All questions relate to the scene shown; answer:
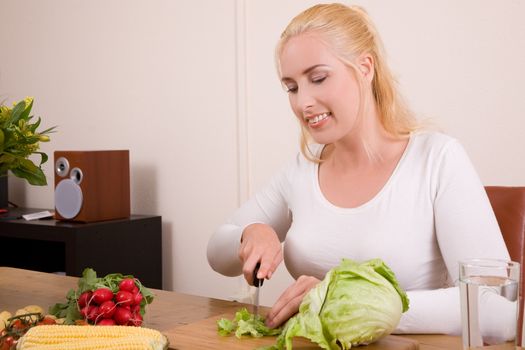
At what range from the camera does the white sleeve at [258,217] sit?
163cm

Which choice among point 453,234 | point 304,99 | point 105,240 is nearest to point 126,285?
point 304,99

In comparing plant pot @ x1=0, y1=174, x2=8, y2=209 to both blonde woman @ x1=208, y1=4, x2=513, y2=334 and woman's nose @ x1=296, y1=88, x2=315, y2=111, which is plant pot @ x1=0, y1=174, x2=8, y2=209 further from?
woman's nose @ x1=296, y1=88, x2=315, y2=111

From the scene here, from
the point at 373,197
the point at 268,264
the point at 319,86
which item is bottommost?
the point at 268,264

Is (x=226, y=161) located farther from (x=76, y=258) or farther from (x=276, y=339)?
(x=276, y=339)

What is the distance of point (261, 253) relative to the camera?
127 centimetres

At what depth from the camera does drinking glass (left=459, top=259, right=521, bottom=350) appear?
73cm

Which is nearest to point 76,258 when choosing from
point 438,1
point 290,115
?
point 290,115

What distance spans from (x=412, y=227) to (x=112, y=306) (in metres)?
0.68

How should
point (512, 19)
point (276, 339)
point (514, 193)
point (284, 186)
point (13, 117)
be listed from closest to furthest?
point (276, 339) → point (13, 117) → point (514, 193) → point (284, 186) → point (512, 19)

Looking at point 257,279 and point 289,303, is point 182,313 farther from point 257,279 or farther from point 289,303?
point 289,303

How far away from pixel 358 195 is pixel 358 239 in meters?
0.11

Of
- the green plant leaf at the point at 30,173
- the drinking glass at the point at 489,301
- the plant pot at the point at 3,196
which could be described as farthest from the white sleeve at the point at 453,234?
the plant pot at the point at 3,196

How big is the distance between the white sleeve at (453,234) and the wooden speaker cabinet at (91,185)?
188 centimetres

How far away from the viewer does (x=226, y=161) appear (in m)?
2.98
